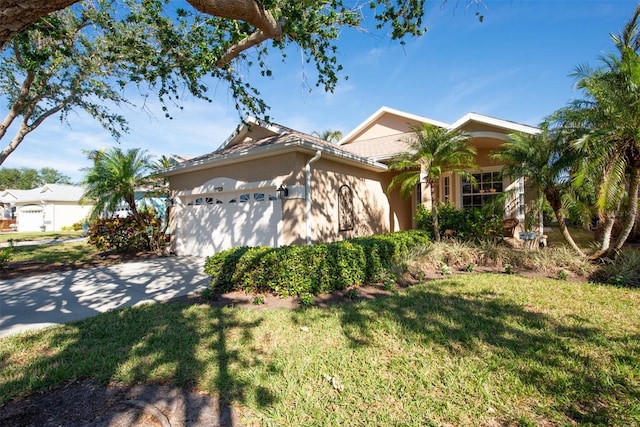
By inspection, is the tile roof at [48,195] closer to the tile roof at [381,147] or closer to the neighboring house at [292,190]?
Answer: the neighboring house at [292,190]

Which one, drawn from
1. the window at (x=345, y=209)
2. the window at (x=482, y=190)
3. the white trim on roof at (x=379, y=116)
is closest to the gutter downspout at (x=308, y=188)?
the window at (x=345, y=209)

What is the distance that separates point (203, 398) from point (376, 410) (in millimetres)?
1628

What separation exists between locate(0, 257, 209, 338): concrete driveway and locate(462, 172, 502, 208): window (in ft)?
33.2

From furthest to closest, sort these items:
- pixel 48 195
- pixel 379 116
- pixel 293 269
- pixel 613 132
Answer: pixel 48 195 → pixel 379 116 → pixel 613 132 → pixel 293 269

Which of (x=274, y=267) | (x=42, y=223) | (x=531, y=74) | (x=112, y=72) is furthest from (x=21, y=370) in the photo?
(x=42, y=223)

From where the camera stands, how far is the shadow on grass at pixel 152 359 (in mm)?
2709

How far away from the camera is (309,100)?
7.34 m

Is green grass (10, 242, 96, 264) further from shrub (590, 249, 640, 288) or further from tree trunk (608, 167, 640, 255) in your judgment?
tree trunk (608, 167, 640, 255)

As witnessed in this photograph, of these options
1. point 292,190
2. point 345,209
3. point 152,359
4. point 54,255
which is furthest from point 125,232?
point 152,359

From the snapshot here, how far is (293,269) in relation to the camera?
224 inches

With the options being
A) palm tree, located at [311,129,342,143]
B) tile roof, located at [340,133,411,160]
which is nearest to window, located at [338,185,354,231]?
tile roof, located at [340,133,411,160]

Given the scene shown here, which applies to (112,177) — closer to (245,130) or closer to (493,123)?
(245,130)

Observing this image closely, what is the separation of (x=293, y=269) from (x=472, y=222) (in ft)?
22.8

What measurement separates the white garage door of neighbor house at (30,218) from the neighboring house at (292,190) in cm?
2665
